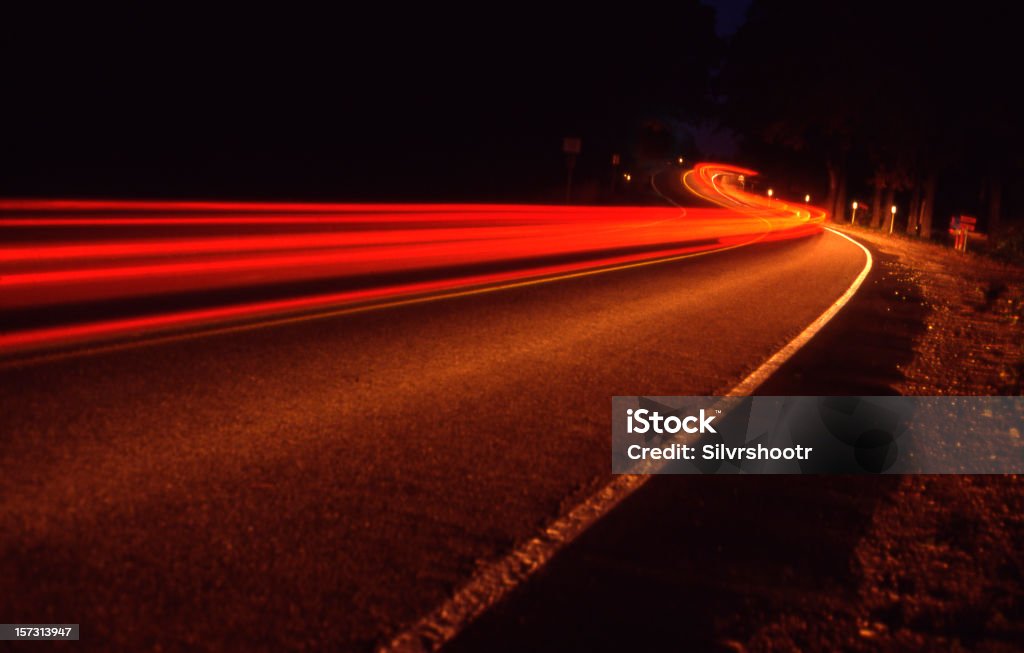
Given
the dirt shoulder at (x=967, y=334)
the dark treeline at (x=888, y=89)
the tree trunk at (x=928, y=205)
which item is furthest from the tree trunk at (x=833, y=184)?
the dirt shoulder at (x=967, y=334)

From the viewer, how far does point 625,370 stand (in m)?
7.95

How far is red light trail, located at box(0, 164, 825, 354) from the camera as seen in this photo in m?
10.1

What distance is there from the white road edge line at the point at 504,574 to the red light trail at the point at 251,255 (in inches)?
218

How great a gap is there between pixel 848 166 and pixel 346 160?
3897cm

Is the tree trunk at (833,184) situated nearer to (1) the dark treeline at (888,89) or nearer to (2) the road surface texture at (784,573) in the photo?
(1) the dark treeline at (888,89)

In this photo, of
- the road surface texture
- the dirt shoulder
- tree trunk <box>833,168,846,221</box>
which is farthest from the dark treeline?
the road surface texture

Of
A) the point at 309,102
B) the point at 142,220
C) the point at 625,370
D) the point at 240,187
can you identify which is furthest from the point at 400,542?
the point at 309,102

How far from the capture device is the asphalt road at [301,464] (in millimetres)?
3535

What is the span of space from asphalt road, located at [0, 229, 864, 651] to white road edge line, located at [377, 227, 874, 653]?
9 centimetres

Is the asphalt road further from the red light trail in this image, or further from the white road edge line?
the red light trail

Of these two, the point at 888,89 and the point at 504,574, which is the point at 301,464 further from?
the point at 888,89

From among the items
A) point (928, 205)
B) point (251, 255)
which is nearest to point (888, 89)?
point (928, 205)

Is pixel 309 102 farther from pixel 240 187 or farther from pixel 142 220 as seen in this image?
pixel 142 220

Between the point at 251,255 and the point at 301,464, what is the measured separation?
35.3ft
